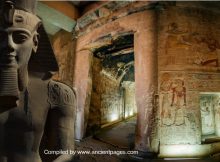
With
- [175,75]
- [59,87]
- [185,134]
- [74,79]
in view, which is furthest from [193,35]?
[59,87]

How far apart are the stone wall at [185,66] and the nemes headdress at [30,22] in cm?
373

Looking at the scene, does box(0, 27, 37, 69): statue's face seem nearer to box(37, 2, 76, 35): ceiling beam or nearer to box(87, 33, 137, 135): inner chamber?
box(87, 33, 137, 135): inner chamber

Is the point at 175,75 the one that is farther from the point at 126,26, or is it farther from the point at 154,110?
the point at 126,26

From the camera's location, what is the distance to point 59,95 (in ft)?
5.18

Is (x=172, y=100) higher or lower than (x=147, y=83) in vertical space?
lower

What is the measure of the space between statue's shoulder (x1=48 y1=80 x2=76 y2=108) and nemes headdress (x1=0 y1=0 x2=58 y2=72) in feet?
0.43

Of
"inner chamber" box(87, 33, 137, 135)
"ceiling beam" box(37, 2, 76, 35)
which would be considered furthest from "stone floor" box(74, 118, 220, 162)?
"ceiling beam" box(37, 2, 76, 35)

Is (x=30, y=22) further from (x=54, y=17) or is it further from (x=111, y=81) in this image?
(x=111, y=81)

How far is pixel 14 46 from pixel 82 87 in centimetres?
535

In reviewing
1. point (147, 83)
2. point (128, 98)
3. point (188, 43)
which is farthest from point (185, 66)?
point (128, 98)

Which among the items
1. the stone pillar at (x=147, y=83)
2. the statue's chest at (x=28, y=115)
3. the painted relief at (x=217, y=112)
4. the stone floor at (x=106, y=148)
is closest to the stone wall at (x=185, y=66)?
the stone pillar at (x=147, y=83)

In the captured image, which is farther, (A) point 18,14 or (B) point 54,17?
(B) point 54,17

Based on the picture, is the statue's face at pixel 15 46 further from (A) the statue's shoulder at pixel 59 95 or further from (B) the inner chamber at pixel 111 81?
(B) the inner chamber at pixel 111 81

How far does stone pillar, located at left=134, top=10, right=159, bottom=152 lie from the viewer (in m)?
4.67
